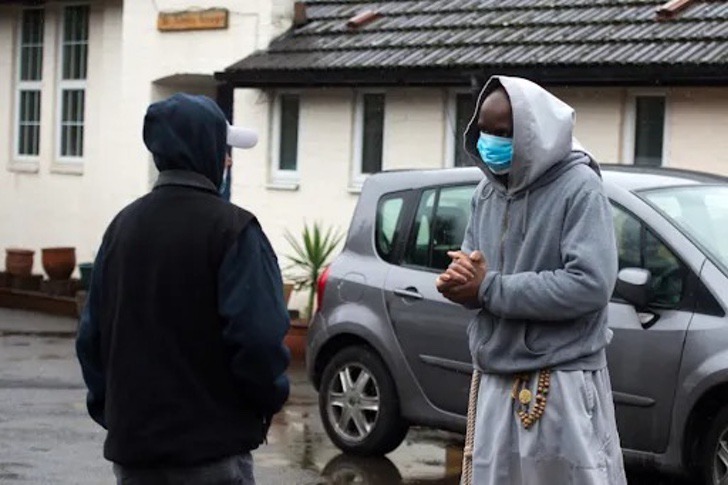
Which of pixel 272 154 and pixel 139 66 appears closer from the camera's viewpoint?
pixel 272 154

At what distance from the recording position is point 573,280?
5352 mm

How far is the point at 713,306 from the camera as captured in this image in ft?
28.9

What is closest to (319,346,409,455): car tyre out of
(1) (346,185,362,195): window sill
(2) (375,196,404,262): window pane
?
(2) (375,196,404,262): window pane

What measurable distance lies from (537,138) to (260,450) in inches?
244

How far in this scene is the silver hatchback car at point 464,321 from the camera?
29.0 feet

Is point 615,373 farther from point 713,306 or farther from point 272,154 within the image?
point 272,154

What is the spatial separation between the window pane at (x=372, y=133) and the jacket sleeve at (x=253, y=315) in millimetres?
12618

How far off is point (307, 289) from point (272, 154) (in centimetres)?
186

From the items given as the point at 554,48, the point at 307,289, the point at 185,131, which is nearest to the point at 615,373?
the point at 185,131

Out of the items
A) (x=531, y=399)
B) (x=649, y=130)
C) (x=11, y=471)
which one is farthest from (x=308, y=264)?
(x=531, y=399)

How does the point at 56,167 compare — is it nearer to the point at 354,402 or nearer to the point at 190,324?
the point at 354,402

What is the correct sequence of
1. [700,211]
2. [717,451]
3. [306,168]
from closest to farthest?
[717,451]
[700,211]
[306,168]

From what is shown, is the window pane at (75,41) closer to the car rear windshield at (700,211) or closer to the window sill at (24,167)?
the window sill at (24,167)

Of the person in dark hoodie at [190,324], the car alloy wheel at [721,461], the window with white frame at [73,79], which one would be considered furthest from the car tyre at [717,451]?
the window with white frame at [73,79]
